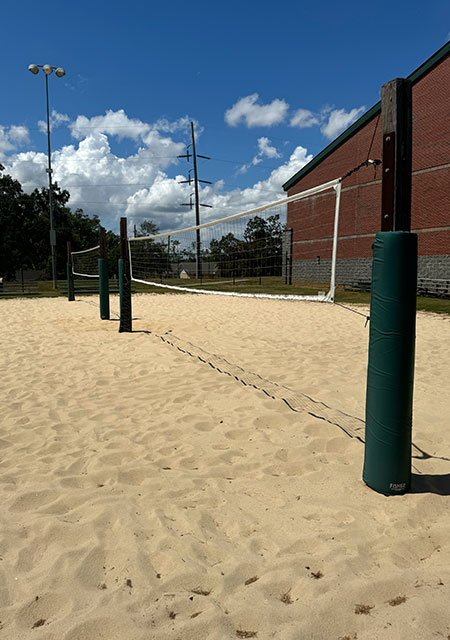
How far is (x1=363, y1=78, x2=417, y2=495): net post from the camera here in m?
2.17

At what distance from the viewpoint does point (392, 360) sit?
2.21 metres

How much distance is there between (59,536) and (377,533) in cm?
153

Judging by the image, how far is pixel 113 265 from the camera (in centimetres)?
3095

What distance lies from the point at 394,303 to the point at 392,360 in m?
0.31

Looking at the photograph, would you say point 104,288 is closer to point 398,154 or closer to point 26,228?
point 398,154

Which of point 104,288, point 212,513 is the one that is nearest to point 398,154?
point 212,513

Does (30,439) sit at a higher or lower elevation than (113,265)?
lower

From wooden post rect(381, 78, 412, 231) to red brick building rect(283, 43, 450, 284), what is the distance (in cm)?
1275

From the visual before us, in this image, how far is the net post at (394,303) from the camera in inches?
85.3

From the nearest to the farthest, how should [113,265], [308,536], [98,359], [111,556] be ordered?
[111,556] < [308,536] < [98,359] < [113,265]

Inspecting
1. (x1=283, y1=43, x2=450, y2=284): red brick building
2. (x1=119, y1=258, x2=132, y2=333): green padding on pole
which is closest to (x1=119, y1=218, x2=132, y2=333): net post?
(x1=119, y1=258, x2=132, y2=333): green padding on pole

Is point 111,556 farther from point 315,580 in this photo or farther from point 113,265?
point 113,265

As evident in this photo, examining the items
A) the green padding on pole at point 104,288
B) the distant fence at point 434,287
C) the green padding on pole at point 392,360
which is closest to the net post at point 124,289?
the green padding on pole at point 104,288

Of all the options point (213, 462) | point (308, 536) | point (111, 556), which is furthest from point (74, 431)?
point (308, 536)
